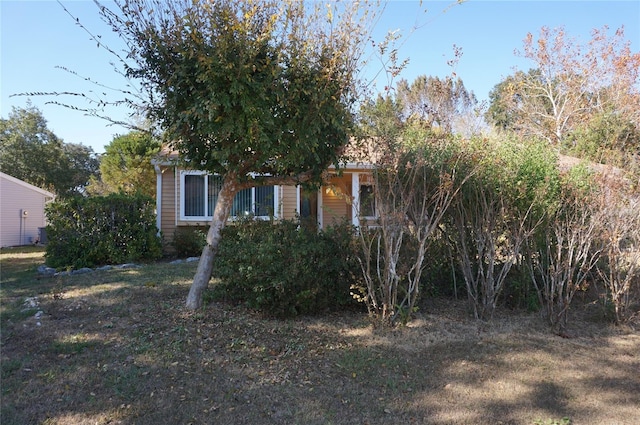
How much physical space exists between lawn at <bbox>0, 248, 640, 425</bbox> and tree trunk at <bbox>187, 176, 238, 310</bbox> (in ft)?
0.78

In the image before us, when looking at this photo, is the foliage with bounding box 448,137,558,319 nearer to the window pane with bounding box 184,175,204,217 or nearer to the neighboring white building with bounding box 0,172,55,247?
the window pane with bounding box 184,175,204,217

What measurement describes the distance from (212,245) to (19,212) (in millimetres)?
18804

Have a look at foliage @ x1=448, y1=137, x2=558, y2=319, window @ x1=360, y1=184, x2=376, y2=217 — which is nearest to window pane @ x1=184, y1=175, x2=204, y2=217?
window @ x1=360, y1=184, x2=376, y2=217

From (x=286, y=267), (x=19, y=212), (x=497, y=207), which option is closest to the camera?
(x=286, y=267)

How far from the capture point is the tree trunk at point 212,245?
580 centimetres

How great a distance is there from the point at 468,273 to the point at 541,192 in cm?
138

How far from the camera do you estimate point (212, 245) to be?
5.91 meters

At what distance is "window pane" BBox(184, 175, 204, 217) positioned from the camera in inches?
485

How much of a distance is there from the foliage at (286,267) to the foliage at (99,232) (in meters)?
→ 5.64

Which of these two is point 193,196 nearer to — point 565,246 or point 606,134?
point 565,246

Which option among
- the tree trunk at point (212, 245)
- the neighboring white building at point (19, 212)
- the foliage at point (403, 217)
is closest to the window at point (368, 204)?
the foliage at point (403, 217)

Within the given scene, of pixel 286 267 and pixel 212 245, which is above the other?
pixel 212 245

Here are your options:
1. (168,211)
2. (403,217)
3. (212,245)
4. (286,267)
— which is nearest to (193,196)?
(168,211)

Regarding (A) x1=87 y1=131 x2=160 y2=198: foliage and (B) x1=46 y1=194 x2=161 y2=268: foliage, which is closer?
(B) x1=46 y1=194 x2=161 y2=268: foliage
